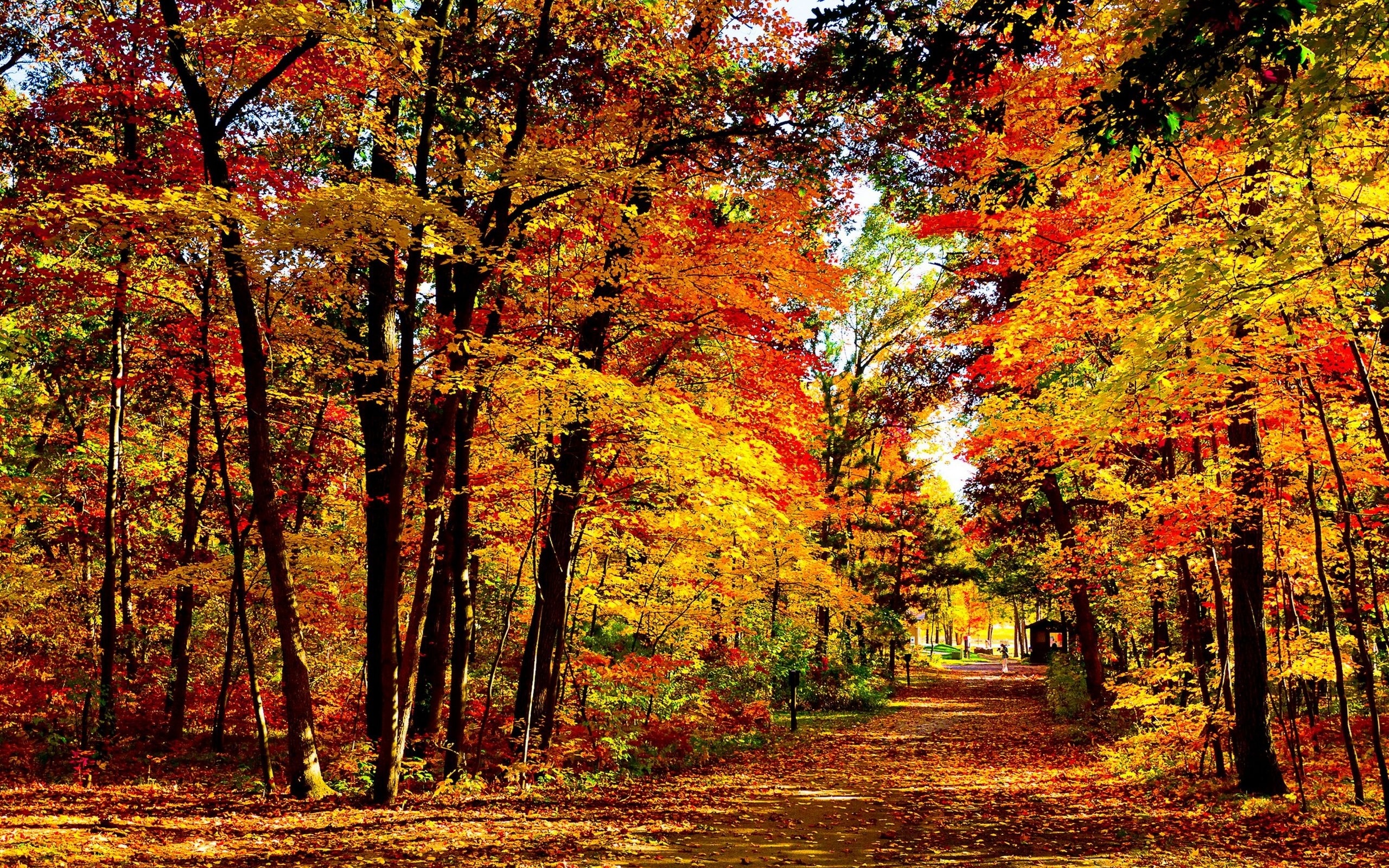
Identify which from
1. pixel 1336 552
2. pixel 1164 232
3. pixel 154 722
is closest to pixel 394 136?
pixel 1164 232

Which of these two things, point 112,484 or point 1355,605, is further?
point 112,484

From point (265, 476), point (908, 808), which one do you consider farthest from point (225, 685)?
point (908, 808)

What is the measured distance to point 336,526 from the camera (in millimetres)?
19016

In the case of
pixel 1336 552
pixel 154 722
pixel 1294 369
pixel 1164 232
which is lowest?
pixel 154 722

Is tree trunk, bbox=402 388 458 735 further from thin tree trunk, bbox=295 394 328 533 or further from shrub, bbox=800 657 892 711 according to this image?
shrub, bbox=800 657 892 711

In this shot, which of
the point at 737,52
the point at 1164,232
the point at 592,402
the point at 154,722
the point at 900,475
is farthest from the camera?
the point at 900,475

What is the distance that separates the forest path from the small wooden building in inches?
847

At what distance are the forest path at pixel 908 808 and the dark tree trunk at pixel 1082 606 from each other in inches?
62.4

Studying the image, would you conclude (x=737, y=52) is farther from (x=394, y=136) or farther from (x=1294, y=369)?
(x=1294, y=369)

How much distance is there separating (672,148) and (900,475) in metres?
A: 24.1

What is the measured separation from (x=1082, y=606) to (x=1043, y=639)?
2957 centimetres

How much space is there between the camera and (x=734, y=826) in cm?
805

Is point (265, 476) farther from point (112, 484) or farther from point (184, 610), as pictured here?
point (184, 610)

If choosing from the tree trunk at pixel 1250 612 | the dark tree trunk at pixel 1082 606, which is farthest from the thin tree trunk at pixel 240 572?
the dark tree trunk at pixel 1082 606
